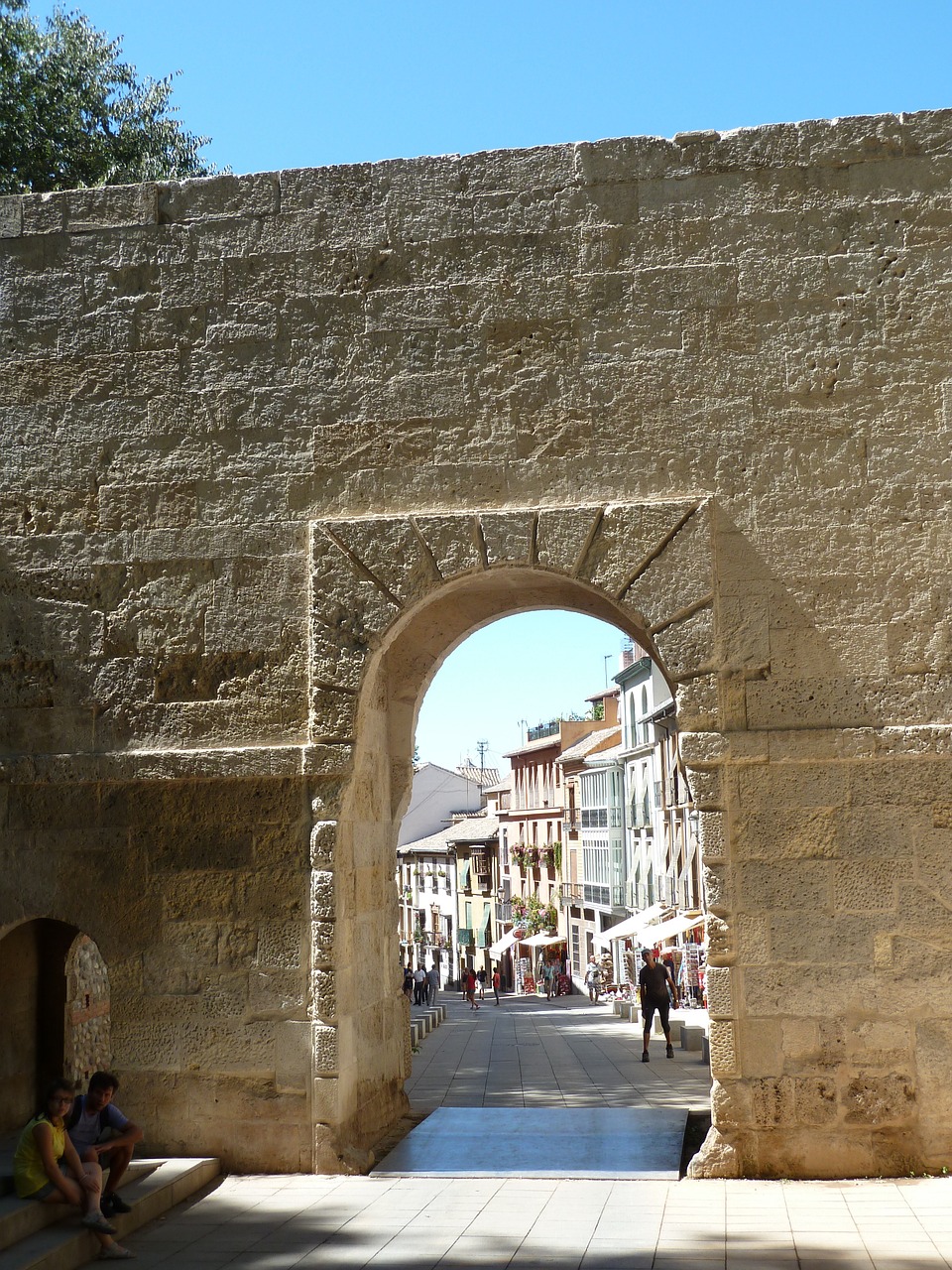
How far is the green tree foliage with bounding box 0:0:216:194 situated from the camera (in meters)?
13.4

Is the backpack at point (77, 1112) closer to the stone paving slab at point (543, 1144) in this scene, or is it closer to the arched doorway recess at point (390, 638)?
the arched doorway recess at point (390, 638)

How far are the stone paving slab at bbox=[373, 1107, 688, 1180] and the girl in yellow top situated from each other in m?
1.62

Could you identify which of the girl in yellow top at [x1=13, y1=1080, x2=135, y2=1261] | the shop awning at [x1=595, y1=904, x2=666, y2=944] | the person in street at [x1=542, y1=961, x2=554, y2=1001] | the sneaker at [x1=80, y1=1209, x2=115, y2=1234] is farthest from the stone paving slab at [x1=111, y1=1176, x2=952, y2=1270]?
the person in street at [x1=542, y1=961, x2=554, y2=1001]

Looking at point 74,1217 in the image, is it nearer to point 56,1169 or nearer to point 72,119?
point 56,1169

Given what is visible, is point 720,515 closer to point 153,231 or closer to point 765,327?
point 765,327

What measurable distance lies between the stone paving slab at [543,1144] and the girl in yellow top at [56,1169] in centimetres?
162

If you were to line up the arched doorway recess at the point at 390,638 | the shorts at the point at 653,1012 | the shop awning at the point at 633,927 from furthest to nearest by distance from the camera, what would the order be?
the shop awning at the point at 633,927, the shorts at the point at 653,1012, the arched doorway recess at the point at 390,638

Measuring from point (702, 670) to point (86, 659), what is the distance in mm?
3519

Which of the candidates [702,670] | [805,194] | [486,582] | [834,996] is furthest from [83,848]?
[805,194]

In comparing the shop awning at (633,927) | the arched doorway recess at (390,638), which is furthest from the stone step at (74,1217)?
the shop awning at (633,927)

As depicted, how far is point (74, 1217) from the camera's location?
5699mm

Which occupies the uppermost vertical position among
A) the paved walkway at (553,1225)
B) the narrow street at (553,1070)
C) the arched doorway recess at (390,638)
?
the arched doorway recess at (390,638)

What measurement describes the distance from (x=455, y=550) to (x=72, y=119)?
376 inches

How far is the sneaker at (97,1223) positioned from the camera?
5.47 meters
